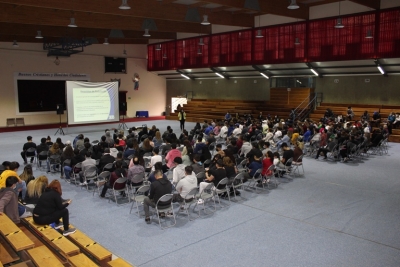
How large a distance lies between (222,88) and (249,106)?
3887 millimetres

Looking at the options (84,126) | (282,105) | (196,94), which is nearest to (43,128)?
(84,126)

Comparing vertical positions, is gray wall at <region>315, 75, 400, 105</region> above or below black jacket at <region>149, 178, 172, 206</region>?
above

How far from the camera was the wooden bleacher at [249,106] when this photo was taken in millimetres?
23141

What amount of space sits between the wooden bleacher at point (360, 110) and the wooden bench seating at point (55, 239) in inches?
663

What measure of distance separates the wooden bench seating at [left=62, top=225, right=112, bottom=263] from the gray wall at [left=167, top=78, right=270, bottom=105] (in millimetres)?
21503

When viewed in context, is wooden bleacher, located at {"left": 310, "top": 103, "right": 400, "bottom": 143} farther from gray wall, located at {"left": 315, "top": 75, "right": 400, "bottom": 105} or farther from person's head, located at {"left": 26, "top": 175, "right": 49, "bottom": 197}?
person's head, located at {"left": 26, "top": 175, "right": 49, "bottom": 197}

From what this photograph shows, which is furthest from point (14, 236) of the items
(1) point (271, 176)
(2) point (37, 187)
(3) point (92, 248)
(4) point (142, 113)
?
(4) point (142, 113)

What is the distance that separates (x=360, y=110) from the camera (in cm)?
1995

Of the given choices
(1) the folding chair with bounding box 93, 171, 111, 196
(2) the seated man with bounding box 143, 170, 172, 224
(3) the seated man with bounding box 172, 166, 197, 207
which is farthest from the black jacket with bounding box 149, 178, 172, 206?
(1) the folding chair with bounding box 93, 171, 111, 196

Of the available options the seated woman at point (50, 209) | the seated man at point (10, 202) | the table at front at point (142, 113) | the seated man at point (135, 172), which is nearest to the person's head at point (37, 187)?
the seated man at point (10, 202)

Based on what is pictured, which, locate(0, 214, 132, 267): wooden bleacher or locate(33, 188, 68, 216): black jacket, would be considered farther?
locate(33, 188, 68, 216): black jacket

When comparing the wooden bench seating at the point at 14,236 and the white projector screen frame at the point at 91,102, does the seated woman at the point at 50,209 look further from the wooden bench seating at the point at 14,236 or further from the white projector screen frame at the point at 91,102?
the white projector screen frame at the point at 91,102

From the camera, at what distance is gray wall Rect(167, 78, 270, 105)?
2572cm

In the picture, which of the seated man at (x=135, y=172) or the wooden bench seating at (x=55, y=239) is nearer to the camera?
the wooden bench seating at (x=55, y=239)
